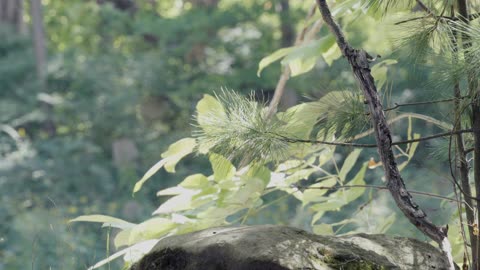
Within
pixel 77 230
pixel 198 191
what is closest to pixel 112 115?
pixel 77 230

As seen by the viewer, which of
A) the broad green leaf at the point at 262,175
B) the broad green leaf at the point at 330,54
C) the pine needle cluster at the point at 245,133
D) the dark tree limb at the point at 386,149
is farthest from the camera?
the broad green leaf at the point at 330,54

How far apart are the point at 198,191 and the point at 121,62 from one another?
26.5 feet

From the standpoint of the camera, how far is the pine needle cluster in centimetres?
141

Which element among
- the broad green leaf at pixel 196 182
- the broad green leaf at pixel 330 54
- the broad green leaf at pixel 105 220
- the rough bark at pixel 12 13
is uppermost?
the rough bark at pixel 12 13

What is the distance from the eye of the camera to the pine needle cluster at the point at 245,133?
4.64ft

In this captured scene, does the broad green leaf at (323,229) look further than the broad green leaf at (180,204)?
Yes

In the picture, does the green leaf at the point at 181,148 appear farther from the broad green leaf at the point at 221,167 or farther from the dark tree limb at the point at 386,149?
the dark tree limb at the point at 386,149

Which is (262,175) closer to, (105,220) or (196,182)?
(196,182)

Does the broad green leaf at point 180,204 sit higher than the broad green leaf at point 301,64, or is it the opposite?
the broad green leaf at point 301,64

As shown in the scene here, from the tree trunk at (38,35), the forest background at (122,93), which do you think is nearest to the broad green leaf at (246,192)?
the forest background at (122,93)

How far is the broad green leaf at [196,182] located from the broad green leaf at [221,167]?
0.07m

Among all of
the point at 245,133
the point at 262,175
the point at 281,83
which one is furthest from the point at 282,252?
the point at 281,83

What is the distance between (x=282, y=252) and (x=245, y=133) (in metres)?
0.26

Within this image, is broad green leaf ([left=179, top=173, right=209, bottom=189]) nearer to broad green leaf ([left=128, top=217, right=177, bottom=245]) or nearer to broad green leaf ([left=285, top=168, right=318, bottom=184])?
broad green leaf ([left=128, top=217, right=177, bottom=245])
